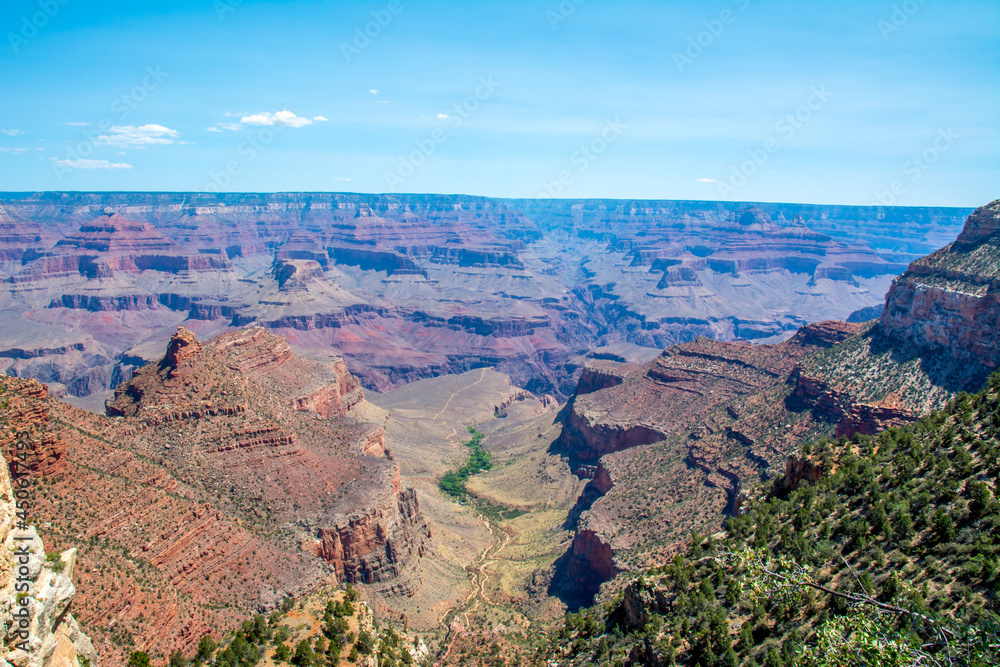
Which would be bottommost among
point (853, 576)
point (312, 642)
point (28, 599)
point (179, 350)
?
point (312, 642)

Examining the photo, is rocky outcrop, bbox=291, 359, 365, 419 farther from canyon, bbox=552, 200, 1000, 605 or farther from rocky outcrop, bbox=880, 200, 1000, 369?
rocky outcrop, bbox=880, 200, 1000, 369

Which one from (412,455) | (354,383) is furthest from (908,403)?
(354,383)

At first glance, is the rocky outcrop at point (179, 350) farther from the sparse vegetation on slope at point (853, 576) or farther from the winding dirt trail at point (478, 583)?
the sparse vegetation on slope at point (853, 576)

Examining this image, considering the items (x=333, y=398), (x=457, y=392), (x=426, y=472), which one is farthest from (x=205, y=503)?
(x=457, y=392)

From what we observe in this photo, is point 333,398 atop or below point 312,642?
below

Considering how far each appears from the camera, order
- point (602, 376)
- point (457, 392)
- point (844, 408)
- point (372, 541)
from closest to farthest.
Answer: point (372, 541) < point (844, 408) < point (602, 376) < point (457, 392)

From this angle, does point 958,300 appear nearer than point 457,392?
Yes

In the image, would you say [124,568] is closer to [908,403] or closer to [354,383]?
[908,403]

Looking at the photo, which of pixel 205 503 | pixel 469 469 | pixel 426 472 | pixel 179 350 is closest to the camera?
pixel 205 503

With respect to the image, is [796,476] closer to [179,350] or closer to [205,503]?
[205,503]
